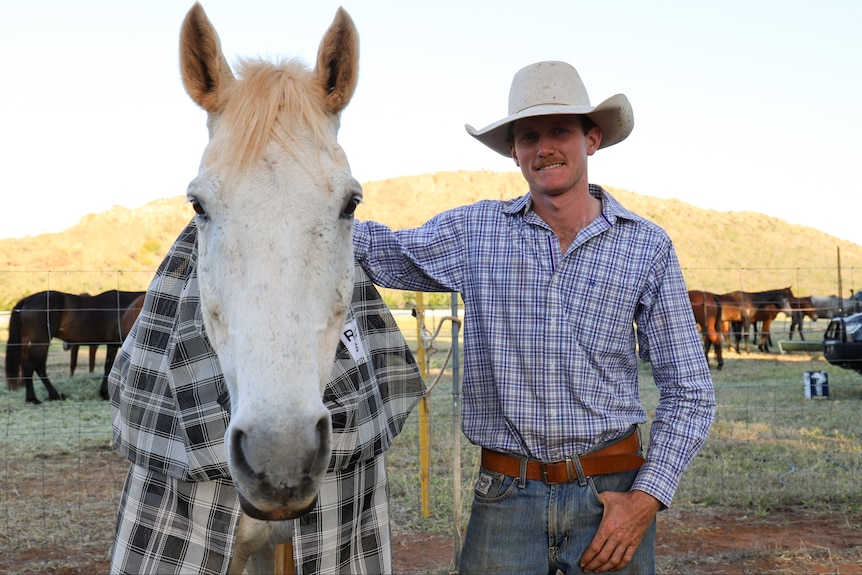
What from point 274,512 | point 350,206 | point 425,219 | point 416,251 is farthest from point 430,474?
point 425,219

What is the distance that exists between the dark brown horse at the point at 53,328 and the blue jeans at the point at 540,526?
9.41 m

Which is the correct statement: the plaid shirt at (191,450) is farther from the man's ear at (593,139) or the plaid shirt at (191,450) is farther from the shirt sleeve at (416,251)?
the man's ear at (593,139)

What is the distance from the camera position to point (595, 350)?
88.9 inches

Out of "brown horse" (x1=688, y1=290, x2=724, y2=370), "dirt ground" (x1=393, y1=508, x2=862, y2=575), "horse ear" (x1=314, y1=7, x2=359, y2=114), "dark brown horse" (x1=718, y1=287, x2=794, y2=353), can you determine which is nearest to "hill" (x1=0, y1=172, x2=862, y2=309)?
"dark brown horse" (x1=718, y1=287, x2=794, y2=353)

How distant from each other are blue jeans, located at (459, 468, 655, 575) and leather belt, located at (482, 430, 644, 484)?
0.07 ft

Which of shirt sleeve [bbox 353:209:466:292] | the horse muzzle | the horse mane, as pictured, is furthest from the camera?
shirt sleeve [bbox 353:209:466:292]

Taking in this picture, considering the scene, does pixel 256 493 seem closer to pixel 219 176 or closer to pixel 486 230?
pixel 219 176

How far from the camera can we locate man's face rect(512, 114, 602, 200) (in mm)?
2309

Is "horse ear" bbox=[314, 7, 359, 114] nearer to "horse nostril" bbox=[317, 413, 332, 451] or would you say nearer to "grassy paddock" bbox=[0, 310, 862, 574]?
"horse nostril" bbox=[317, 413, 332, 451]

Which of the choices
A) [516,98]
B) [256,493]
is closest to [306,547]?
[256,493]

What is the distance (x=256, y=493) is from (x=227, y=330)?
0.38m

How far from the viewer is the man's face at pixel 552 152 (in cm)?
231

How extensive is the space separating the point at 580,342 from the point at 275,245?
1.17 m

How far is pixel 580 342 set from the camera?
2.27 metres
